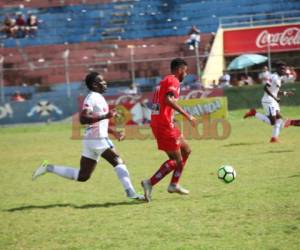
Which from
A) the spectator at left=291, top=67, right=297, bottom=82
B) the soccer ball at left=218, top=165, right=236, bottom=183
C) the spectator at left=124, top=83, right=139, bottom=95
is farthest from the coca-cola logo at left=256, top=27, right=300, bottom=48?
the soccer ball at left=218, top=165, right=236, bottom=183

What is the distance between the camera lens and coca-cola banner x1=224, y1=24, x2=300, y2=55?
91.1 ft

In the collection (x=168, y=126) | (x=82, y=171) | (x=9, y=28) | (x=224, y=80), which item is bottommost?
(x=82, y=171)

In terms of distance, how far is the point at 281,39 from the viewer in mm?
27906

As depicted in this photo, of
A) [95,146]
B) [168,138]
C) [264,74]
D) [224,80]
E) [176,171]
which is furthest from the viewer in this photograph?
[224,80]

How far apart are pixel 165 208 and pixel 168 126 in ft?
4.37

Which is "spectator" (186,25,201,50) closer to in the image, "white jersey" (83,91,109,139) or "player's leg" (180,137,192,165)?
"player's leg" (180,137,192,165)

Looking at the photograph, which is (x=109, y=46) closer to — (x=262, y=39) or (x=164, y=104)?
(x=262, y=39)

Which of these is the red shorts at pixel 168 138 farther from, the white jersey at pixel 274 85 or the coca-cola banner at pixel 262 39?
the coca-cola banner at pixel 262 39

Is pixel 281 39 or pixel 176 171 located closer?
pixel 176 171

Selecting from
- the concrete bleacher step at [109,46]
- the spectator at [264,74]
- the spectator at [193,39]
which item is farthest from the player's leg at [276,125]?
the concrete bleacher step at [109,46]

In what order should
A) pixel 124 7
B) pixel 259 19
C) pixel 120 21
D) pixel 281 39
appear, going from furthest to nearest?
pixel 124 7
pixel 120 21
pixel 259 19
pixel 281 39

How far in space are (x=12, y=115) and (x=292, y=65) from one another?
11759mm

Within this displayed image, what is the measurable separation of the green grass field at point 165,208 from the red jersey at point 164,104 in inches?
43.7

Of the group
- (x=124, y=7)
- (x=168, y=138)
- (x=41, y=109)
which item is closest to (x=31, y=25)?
(x=124, y=7)
